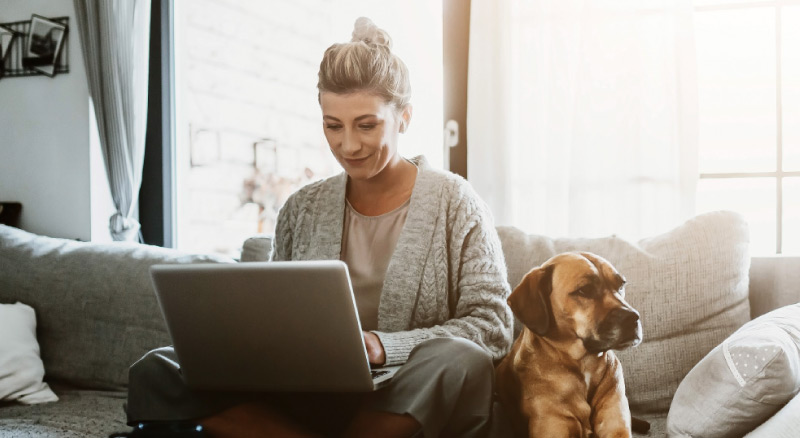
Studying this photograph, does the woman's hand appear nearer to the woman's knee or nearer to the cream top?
the woman's knee

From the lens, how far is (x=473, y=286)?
1.41 meters

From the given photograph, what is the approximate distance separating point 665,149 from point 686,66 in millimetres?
244

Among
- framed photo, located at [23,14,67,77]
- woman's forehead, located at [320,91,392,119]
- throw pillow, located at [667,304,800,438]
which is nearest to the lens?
throw pillow, located at [667,304,800,438]

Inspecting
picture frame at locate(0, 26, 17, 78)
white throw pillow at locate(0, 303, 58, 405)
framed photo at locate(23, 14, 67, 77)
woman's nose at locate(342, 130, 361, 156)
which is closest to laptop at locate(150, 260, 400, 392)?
woman's nose at locate(342, 130, 361, 156)

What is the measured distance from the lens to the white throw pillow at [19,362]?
1.83m

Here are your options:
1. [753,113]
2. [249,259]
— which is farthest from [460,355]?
[753,113]

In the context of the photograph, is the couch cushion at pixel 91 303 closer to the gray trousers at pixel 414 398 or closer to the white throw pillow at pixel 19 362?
the white throw pillow at pixel 19 362

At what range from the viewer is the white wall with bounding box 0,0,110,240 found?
2.75 metres

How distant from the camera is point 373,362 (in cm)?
118

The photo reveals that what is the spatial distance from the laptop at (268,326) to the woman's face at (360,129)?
0.49 metres

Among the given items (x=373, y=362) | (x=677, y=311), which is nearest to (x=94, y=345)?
(x=373, y=362)

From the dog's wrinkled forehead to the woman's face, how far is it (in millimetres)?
507

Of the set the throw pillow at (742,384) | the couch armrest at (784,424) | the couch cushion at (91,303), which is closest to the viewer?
the couch armrest at (784,424)

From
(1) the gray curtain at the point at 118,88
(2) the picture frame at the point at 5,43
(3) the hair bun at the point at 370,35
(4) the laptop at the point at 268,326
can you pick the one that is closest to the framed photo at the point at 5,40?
(2) the picture frame at the point at 5,43
